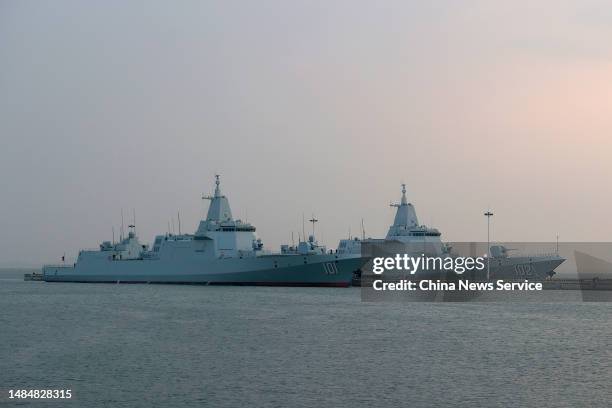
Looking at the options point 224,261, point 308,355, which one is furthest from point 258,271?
point 308,355

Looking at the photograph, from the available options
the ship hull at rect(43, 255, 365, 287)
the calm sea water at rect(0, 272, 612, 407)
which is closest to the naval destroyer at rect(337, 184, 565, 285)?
the ship hull at rect(43, 255, 365, 287)

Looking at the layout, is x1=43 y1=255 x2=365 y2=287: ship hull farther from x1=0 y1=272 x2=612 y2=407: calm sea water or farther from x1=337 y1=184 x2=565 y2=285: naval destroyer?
x1=0 y1=272 x2=612 y2=407: calm sea water

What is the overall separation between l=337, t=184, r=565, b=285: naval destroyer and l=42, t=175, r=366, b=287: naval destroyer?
133 inches

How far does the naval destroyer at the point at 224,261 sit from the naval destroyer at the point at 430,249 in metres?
3.38

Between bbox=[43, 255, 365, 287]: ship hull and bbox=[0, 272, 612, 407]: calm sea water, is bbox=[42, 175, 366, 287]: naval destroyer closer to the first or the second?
bbox=[43, 255, 365, 287]: ship hull

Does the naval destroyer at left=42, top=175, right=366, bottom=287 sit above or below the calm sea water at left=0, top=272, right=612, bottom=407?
above

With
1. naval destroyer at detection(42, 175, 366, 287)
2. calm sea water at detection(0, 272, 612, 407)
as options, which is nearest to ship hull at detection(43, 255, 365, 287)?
naval destroyer at detection(42, 175, 366, 287)

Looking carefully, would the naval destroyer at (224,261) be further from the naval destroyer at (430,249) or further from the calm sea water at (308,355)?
the calm sea water at (308,355)

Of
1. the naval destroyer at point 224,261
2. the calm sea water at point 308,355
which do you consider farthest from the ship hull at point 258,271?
the calm sea water at point 308,355

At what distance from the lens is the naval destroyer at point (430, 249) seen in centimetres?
9556

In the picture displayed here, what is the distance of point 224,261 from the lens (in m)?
94.6

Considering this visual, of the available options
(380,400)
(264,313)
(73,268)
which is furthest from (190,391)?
(73,268)

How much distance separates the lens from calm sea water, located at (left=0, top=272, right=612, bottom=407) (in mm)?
30375

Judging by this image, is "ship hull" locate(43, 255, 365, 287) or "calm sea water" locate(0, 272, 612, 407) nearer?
"calm sea water" locate(0, 272, 612, 407)
